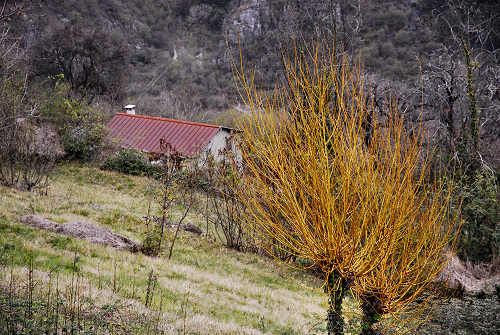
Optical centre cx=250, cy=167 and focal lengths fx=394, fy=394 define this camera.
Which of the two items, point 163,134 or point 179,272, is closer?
point 179,272

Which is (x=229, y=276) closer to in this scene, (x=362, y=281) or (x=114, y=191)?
(x=362, y=281)

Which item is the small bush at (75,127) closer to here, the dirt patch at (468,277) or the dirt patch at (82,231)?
the dirt patch at (82,231)

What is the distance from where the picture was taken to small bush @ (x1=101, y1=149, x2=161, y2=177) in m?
19.4

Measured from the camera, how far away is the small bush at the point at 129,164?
1941cm

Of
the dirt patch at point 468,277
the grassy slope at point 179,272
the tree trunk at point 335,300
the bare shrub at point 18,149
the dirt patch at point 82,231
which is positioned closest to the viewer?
the tree trunk at point 335,300

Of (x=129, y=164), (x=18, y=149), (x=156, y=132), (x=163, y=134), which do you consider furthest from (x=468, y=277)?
(x=156, y=132)

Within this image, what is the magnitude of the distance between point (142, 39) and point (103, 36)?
71.4ft

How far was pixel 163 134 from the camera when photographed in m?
22.5

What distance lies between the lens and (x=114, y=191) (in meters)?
16.0

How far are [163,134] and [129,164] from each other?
3.64m

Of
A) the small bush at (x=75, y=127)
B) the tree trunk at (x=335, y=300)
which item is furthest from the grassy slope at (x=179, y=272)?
the small bush at (x=75, y=127)

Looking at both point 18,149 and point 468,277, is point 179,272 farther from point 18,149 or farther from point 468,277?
point 18,149

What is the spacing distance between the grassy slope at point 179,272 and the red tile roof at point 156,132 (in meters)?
9.81

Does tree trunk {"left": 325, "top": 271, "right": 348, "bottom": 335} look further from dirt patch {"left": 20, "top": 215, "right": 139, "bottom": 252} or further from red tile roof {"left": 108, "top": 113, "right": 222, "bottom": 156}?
red tile roof {"left": 108, "top": 113, "right": 222, "bottom": 156}
